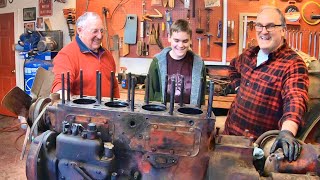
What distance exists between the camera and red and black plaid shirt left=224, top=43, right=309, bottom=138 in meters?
1.51

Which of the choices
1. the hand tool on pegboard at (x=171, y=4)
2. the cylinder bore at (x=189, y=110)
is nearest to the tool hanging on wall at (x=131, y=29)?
the hand tool on pegboard at (x=171, y=4)

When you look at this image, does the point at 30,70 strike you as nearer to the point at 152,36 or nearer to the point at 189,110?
the point at 152,36

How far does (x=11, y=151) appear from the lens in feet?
13.0

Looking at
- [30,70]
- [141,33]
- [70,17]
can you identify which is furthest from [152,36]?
[30,70]

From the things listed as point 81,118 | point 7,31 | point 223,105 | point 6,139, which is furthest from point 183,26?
point 7,31

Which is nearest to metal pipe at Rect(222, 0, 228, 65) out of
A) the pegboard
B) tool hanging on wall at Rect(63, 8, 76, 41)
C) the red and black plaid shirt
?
the pegboard

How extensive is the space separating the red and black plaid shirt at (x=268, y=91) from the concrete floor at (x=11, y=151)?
246cm

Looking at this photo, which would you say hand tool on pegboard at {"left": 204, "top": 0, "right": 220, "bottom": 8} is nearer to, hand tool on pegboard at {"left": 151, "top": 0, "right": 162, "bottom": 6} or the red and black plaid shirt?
hand tool on pegboard at {"left": 151, "top": 0, "right": 162, "bottom": 6}

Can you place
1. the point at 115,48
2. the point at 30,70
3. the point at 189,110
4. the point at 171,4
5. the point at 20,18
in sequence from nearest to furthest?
1. the point at 189,110
2. the point at 171,4
3. the point at 115,48
4. the point at 30,70
5. the point at 20,18

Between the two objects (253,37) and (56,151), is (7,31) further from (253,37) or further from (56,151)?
(56,151)

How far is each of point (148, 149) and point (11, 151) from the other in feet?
11.1

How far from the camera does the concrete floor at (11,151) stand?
11.0 ft

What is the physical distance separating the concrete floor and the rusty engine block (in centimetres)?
239

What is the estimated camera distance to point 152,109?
1223 millimetres
